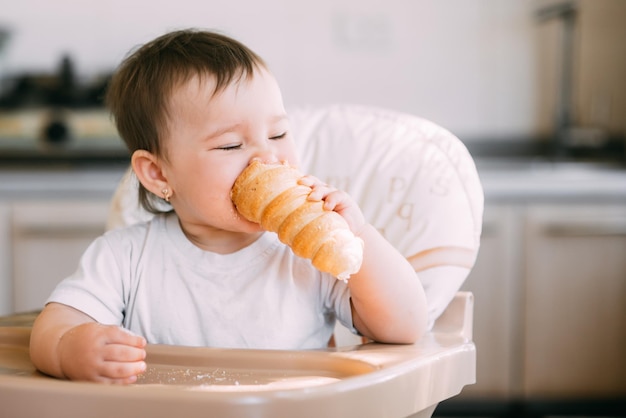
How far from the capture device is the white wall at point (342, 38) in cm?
303

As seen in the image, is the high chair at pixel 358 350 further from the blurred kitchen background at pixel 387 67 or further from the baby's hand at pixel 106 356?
the blurred kitchen background at pixel 387 67

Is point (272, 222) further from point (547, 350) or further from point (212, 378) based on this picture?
point (547, 350)

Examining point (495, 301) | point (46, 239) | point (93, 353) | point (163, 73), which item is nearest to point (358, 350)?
point (93, 353)

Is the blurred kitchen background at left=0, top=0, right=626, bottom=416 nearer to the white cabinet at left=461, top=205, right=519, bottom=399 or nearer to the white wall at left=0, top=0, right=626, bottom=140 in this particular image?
the white wall at left=0, top=0, right=626, bottom=140

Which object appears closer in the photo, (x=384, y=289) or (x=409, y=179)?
(x=384, y=289)

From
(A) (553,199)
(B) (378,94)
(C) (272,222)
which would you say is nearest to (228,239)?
(C) (272,222)

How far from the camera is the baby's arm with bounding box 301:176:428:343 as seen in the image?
105cm

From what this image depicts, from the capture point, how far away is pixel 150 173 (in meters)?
1.20

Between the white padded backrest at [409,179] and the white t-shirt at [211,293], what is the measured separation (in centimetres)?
16

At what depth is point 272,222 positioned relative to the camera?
1.00 metres

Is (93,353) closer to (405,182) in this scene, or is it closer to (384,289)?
(384,289)

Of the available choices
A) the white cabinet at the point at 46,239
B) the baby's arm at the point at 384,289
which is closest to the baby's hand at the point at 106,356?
the baby's arm at the point at 384,289

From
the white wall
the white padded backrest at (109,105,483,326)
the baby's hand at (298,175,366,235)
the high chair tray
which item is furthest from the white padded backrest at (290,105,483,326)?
the white wall

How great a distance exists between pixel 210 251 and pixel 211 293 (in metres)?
0.06
